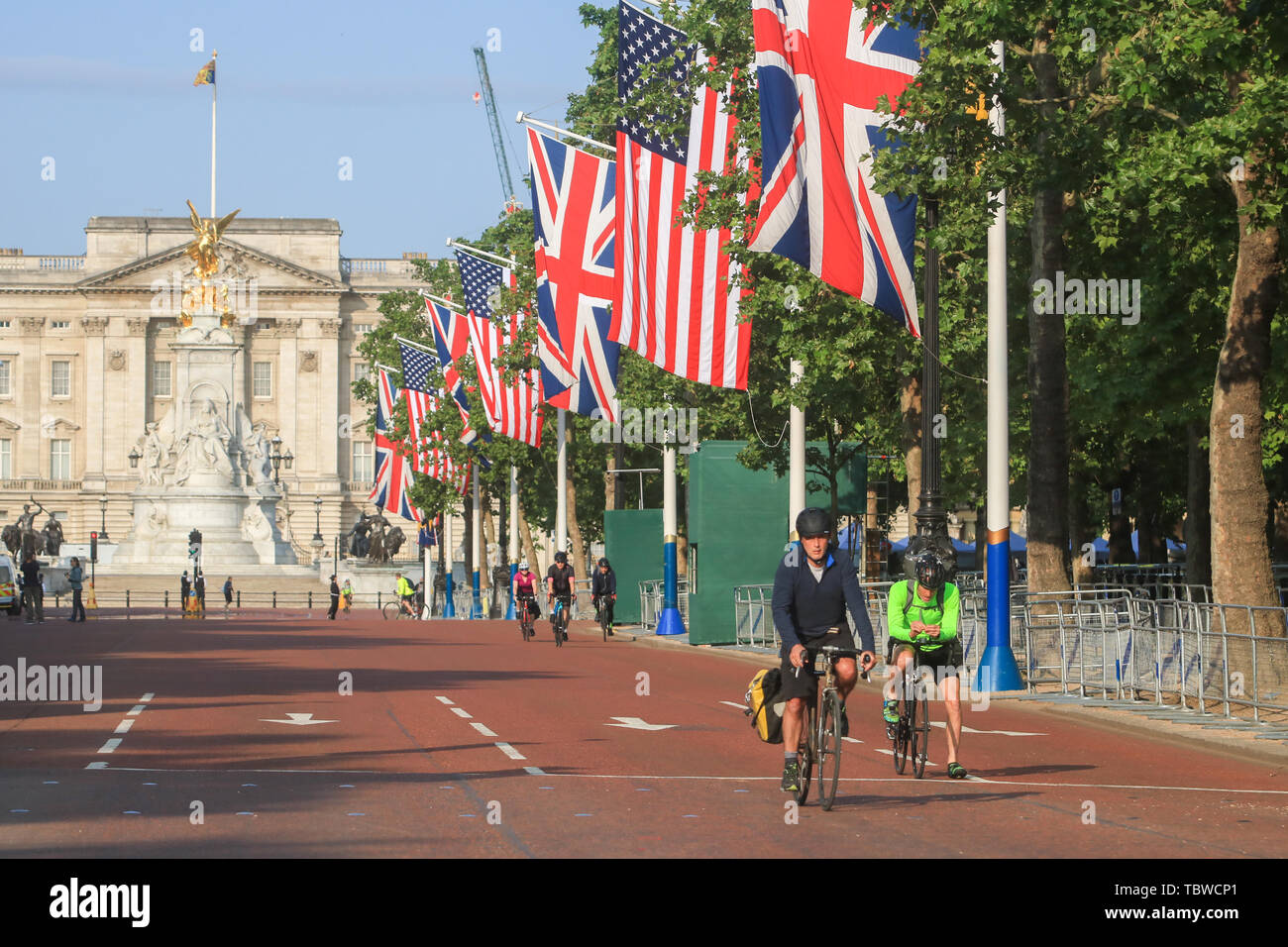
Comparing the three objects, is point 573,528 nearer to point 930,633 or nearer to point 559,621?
point 559,621

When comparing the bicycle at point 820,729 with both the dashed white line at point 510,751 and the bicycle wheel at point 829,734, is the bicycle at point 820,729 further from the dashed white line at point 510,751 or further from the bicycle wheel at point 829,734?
the dashed white line at point 510,751

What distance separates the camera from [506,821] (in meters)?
12.4

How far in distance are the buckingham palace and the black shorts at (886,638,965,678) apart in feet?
426

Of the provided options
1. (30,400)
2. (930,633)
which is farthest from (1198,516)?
(30,400)

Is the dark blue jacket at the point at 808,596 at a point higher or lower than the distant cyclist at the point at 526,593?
higher

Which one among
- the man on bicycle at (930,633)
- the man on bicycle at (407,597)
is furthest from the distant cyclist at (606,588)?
the man on bicycle at (930,633)

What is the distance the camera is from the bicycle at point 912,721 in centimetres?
1522

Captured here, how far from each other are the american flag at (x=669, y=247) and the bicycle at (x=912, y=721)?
51.5 feet

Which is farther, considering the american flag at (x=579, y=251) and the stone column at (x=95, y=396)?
the stone column at (x=95, y=396)

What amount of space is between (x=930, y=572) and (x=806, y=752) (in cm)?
232

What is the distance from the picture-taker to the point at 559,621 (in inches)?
1687

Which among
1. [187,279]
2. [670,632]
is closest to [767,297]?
[670,632]

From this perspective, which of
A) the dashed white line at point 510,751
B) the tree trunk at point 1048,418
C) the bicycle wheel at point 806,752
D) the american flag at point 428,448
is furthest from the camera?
the american flag at point 428,448

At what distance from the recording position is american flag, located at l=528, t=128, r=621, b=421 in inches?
1506
